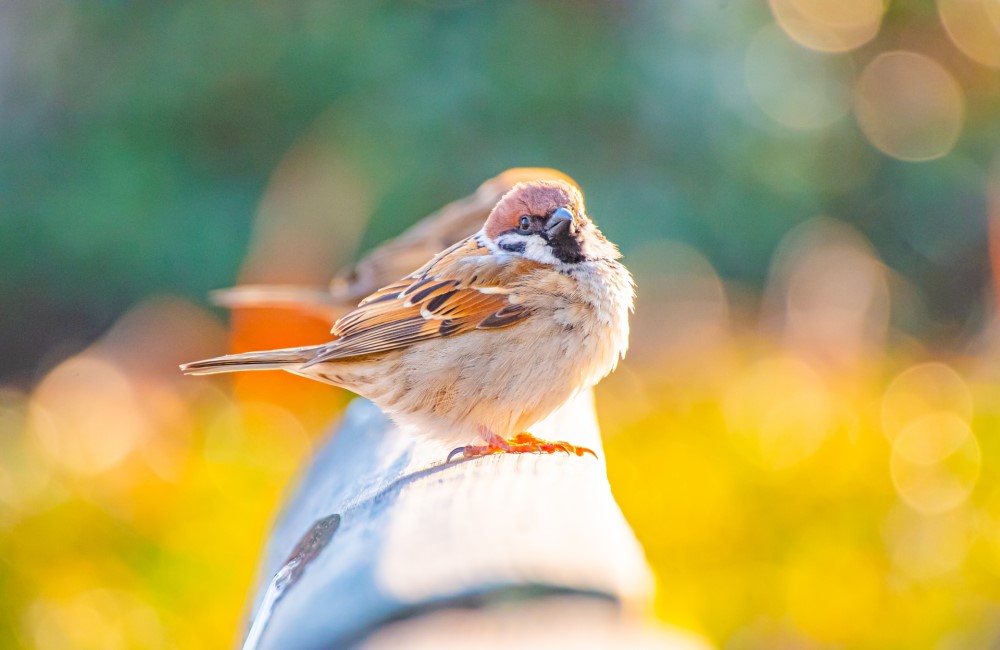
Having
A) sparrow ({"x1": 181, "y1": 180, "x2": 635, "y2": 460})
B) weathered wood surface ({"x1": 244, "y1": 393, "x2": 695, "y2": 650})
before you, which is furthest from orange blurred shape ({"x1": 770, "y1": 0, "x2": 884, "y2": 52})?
weathered wood surface ({"x1": 244, "y1": 393, "x2": 695, "y2": 650})

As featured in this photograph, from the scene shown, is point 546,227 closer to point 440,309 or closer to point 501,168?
point 440,309

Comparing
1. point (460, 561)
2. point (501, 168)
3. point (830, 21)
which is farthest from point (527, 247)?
point (830, 21)

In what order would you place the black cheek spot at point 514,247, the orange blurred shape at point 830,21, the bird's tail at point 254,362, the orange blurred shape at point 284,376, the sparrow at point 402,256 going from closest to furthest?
the bird's tail at point 254,362
the black cheek spot at point 514,247
the sparrow at point 402,256
the orange blurred shape at point 284,376
the orange blurred shape at point 830,21

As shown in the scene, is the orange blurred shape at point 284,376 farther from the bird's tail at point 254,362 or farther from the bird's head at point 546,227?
the bird's head at point 546,227

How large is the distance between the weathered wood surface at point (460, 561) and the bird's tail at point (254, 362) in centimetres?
60

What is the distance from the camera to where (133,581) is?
10.4 feet

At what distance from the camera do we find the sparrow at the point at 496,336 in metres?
2.24

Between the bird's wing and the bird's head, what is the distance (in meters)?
0.05

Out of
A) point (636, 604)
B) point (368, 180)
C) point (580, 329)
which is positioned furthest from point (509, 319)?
point (368, 180)

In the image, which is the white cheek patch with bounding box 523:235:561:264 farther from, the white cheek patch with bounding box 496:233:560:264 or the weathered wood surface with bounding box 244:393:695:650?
the weathered wood surface with bounding box 244:393:695:650

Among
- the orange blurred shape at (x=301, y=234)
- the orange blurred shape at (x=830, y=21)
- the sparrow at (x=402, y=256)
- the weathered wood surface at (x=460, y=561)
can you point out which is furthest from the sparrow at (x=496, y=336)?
Answer: the orange blurred shape at (x=830, y=21)

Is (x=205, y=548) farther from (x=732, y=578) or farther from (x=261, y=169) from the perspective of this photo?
(x=261, y=169)

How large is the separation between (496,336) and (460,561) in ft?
4.22

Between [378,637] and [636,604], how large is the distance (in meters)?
0.23
